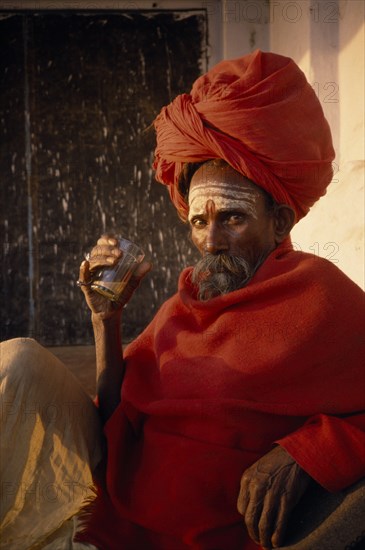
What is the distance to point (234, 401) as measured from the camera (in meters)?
1.84

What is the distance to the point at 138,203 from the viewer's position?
5754 millimetres

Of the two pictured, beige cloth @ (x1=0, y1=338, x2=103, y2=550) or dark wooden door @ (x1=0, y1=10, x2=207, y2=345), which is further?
dark wooden door @ (x1=0, y1=10, x2=207, y2=345)

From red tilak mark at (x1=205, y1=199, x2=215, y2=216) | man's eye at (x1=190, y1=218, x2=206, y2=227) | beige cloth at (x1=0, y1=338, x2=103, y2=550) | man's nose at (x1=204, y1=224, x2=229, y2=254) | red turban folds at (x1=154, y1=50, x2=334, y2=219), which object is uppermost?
red turban folds at (x1=154, y1=50, x2=334, y2=219)

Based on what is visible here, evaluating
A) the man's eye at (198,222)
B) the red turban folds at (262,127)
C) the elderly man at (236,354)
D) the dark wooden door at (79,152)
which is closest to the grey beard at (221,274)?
the elderly man at (236,354)

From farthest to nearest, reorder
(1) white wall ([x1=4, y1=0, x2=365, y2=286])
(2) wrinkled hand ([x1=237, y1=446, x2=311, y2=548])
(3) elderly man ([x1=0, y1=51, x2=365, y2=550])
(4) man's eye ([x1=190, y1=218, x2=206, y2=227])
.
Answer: (1) white wall ([x1=4, y1=0, x2=365, y2=286]) → (4) man's eye ([x1=190, y1=218, x2=206, y2=227]) → (3) elderly man ([x1=0, y1=51, x2=365, y2=550]) → (2) wrinkled hand ([x1=237, y1=446, x2=311, y2=548])

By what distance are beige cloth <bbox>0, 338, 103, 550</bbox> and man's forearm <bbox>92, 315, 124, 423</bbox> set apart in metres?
0.18

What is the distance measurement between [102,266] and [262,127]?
0.61 metres

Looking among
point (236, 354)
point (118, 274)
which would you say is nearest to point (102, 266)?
point (118, 274)

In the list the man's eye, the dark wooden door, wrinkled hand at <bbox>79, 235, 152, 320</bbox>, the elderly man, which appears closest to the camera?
the elderly man

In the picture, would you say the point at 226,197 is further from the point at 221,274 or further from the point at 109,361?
the point at 109,361

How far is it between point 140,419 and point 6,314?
13.1 ft

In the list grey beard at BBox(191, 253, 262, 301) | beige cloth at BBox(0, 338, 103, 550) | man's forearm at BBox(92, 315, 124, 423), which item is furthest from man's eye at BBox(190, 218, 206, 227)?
beige cloth at BBox(0, 338, 103, 550)

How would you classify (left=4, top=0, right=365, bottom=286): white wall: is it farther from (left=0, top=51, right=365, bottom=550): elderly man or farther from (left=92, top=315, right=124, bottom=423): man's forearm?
(left=92, top=315, right=124, bottom=423): man's forearm

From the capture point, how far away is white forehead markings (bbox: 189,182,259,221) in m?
2.09
